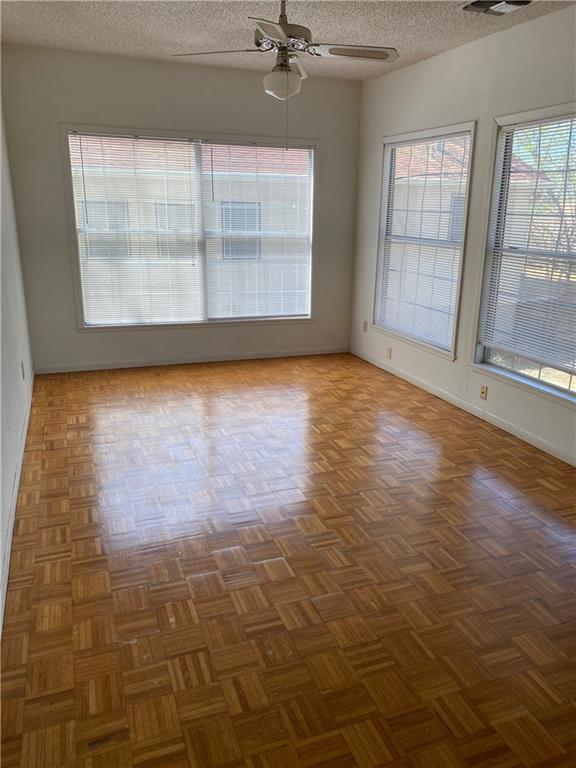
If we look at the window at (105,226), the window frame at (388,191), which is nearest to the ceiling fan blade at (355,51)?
the window frame at (388,191)

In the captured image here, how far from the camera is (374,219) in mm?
5457

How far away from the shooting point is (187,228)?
5301 mm

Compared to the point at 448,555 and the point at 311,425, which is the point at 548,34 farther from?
the point at 448,555

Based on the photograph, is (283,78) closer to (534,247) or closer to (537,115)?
(537,115)

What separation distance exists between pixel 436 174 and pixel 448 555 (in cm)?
316

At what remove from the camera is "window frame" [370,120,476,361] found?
13.6ft

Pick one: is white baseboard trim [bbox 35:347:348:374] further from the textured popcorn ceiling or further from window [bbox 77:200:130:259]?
the textured popcorn ceiling

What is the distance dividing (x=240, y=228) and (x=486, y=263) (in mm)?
2392

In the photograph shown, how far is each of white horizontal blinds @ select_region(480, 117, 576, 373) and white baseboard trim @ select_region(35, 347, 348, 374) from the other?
2.23 m

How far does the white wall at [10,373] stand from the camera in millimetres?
2578

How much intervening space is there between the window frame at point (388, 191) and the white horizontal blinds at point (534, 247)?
276 millimetres

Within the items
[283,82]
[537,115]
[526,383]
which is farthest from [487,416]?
[283,82]

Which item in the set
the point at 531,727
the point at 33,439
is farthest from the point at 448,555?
the point at 33,439

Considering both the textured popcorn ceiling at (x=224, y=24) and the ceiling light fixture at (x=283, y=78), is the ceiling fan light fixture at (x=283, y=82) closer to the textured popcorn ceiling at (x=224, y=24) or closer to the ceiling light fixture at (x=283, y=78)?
the ceiling light fixture at (x=283, y=78)
